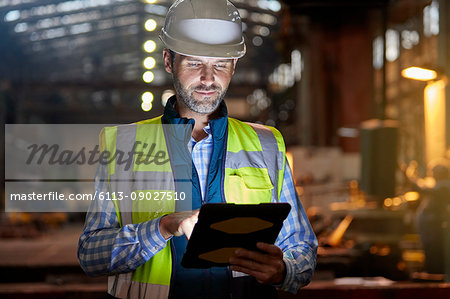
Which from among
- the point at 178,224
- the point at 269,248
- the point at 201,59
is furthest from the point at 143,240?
the point at 201,59

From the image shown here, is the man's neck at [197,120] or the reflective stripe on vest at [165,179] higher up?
the man's neck at [197,120]

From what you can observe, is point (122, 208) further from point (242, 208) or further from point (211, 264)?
point (242, 208)

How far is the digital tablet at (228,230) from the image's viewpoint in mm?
1542

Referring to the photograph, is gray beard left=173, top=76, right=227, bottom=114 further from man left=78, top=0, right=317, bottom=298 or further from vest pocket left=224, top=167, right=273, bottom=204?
vest pocket left=224, top=167, right=273, bottom=204

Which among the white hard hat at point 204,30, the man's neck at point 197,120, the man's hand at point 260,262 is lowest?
the man's hand at point 260,262

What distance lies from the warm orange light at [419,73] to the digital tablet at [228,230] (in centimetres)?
491

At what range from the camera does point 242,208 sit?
5.07 feet

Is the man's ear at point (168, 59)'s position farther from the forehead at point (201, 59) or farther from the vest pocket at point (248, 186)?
the vest pocket at point (248, 186)

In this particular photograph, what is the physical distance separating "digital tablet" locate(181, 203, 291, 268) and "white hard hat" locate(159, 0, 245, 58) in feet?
1.85

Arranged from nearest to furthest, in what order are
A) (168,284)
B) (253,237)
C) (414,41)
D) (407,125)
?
(253,237), (168,284), (414,41), (407,125)

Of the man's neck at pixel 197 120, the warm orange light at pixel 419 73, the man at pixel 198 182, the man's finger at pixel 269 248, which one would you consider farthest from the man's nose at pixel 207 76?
the warm orange light at pixel 419 73

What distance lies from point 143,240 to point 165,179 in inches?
8.9

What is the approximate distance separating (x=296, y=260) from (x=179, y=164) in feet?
1.56

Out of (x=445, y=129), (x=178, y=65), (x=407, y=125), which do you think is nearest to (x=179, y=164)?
(x=178, y=65)
